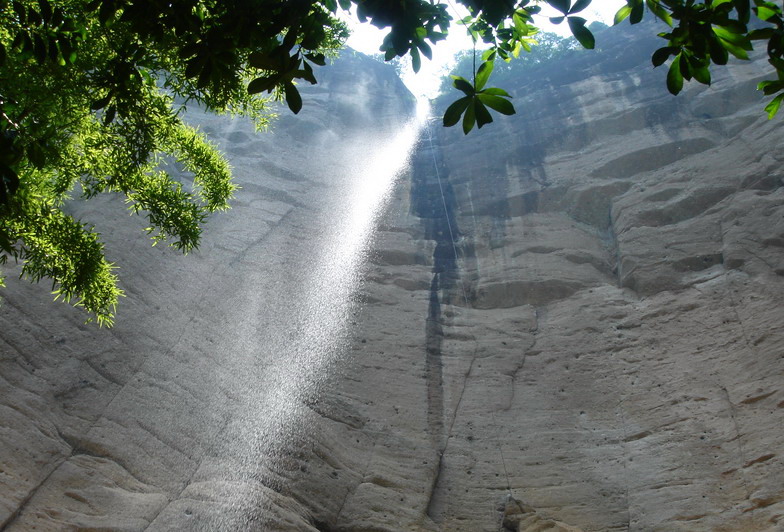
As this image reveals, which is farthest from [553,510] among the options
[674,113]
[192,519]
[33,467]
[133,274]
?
[674,113]

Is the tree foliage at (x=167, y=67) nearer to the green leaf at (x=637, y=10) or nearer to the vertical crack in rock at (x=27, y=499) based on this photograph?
the green leaf at (x=637, y=10)

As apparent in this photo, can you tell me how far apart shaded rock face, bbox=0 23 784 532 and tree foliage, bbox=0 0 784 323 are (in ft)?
11.7

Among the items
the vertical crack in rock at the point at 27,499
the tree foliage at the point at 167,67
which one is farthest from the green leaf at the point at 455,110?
the vertical crack in rock at the point at 27,499

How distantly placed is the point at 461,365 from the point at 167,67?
7.07 metres

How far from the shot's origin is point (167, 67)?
495 cm

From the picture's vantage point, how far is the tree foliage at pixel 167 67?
206 cm

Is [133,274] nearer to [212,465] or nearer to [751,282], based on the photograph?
[212,465]

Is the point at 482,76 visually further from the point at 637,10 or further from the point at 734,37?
the point at 734,37

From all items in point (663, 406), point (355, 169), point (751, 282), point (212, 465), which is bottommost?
point (212, 465)

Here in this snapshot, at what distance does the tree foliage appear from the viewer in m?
2.06

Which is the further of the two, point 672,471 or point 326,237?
point 326,237

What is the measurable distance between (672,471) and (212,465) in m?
5.84

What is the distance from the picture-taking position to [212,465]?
26.3ft

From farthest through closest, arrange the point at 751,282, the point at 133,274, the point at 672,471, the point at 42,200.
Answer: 1. the point at 133,274
2. the point at 751,282
3. the point at 672,471
4. the point at 42,200
